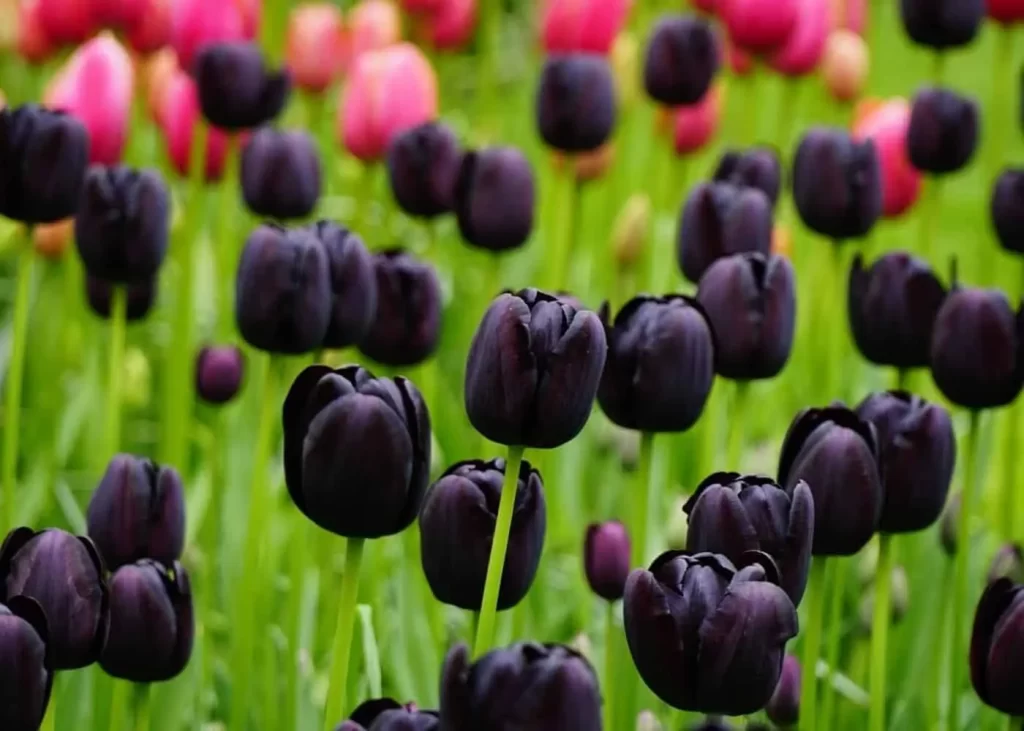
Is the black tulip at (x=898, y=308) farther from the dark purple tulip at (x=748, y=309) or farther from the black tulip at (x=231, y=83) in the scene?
the black tulip at (x=231, y=83)

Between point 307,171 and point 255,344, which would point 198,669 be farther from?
point 307,171

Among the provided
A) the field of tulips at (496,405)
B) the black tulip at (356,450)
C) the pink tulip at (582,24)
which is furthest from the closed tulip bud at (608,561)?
the pink tulip at (582,24)

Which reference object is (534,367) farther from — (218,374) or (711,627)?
(218,374)

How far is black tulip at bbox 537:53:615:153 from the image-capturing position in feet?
5.46

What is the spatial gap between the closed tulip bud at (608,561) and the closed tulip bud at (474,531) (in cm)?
32

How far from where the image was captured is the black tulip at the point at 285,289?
1.05 m

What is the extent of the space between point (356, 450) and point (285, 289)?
0.31 m

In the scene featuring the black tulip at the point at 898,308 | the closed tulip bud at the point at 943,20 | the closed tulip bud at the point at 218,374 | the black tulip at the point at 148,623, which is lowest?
the black tulip at the point at 148,623

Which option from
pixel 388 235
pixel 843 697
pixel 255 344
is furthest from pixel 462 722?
pixel 388 235

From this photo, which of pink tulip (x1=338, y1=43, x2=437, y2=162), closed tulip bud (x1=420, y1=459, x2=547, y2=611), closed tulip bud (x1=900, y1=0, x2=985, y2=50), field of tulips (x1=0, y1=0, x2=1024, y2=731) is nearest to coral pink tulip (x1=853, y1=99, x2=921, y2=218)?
field of tulips (x1=0, y1=0, x2=1024, y2=731)

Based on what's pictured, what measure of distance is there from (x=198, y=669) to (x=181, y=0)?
0.94 metres

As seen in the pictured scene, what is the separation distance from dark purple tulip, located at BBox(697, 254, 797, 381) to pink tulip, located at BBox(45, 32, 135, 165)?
0.89 m

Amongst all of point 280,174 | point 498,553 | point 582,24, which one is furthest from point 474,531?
point 582,24

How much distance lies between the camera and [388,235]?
2328 mm
